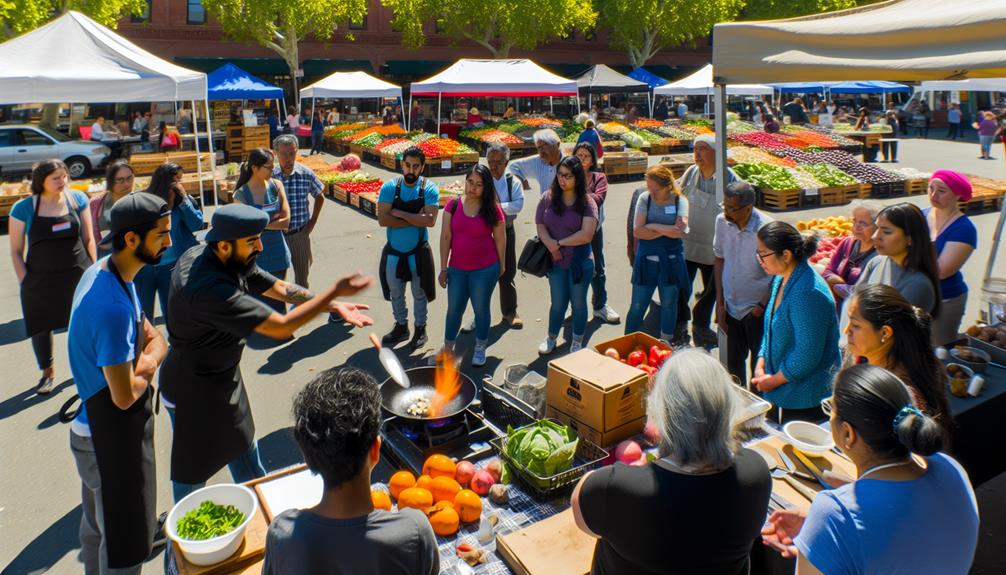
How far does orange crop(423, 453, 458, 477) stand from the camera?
3205mm

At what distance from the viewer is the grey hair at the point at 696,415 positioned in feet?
6.71

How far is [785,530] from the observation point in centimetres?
256

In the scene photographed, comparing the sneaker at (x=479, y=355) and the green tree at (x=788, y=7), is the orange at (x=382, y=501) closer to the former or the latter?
the sneaker at (x=479, y=355)


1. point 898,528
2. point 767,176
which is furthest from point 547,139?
point 767,176

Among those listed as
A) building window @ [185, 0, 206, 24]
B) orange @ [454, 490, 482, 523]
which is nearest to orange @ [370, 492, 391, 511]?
orange @ [454, 490, 482, 523]

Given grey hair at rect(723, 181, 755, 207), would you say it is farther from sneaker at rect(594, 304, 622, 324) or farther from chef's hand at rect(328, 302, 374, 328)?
chef's hand at rect(328, 302, 374, 328)

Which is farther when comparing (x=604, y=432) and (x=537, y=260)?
(x=537, y=260)

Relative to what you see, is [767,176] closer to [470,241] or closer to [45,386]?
[470,241]

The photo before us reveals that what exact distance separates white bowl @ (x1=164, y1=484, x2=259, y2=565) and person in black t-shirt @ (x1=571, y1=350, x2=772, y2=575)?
144 centimetres

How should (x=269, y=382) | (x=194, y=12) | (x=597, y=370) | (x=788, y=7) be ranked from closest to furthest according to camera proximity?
(x=597, y=370)
(x=269, y=382)
(x=194, y=12)
(x=788, y=7)

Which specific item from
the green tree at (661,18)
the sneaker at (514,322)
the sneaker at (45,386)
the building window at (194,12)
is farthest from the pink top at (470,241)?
the green tree at (661,18)

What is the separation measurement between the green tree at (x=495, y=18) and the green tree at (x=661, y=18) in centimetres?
314

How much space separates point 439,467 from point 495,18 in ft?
123

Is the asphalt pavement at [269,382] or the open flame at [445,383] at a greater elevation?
the open flame at [445,383]
